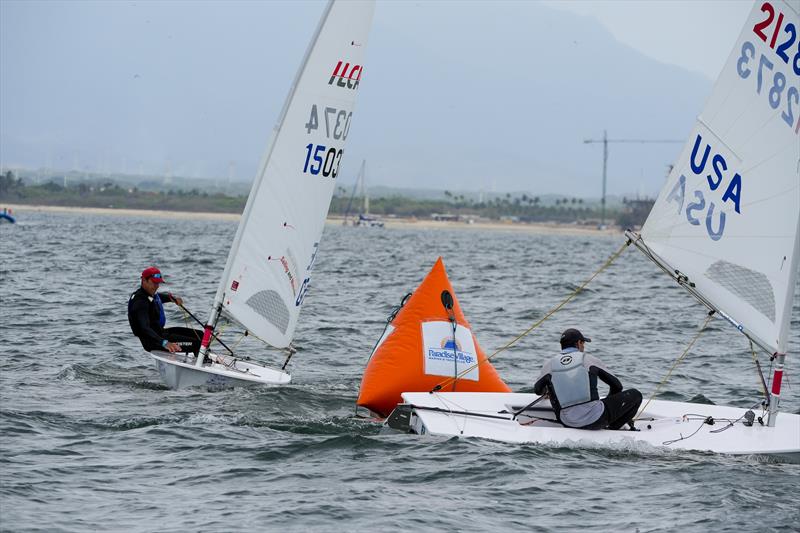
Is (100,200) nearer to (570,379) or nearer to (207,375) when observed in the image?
(207,375)

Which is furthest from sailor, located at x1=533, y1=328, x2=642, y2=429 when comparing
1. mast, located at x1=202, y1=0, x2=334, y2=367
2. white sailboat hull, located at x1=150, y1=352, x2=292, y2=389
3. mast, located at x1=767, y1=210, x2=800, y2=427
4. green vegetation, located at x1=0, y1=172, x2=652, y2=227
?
green vegetation, located at x1=0, y1=172, x2=652, y2=227

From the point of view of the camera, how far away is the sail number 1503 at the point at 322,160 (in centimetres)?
1349

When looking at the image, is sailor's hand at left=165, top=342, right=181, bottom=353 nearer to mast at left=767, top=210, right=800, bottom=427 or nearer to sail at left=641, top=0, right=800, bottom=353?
sail at left=641, top=0, right=800, bottom=353

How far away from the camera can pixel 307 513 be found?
27.9 feet

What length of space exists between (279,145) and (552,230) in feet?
439

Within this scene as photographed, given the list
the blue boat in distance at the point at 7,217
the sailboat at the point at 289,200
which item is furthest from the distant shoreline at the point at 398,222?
the sailboat at the point at 289,200

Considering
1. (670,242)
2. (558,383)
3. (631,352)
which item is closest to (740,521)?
(558,383)

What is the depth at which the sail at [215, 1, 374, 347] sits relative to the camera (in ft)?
43.3

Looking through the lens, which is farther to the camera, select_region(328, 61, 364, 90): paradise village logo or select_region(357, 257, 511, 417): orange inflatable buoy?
select_region(328, 61, 364, 90): paradise village logo

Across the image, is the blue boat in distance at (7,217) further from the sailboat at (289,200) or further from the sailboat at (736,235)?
the sailboat at (736,235)

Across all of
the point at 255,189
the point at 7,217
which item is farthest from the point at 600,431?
the point at 7,217

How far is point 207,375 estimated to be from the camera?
41.9 feet

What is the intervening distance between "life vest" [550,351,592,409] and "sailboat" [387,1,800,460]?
1.00 ft

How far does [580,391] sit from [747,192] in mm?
2482
